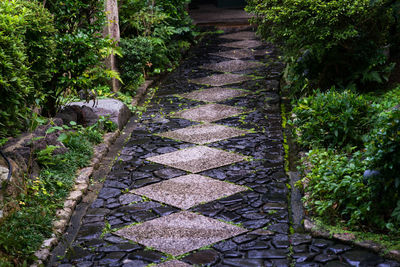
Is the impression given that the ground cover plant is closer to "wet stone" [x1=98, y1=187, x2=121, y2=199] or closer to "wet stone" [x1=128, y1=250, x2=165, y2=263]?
"wet stone" [x1=128, y1=250, x2=165, y2=263]

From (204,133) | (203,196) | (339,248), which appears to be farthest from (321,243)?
(204,133)

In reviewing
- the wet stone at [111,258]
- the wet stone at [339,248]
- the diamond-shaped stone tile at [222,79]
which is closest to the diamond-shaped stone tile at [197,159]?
the wet stone at [111,258]

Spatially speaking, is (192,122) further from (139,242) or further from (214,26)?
(214,26)

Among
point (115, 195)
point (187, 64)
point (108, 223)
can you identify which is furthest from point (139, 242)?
point (187, 64)

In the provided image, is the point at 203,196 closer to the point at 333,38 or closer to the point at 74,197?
the point at 74,197

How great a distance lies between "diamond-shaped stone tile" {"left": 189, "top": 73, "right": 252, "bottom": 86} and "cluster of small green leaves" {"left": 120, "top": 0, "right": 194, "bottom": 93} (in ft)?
2.72

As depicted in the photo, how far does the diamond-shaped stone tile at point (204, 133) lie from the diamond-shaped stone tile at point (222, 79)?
77.6 inches

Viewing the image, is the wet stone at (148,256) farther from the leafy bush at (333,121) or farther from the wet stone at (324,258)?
the leafy bush at (333,121)

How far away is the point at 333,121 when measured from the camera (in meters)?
5.14

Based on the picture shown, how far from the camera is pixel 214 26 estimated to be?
12.8 metres

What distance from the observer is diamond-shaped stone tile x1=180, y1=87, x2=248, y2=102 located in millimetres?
7527

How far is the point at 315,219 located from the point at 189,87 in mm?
4444

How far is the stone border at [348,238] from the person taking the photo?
3537mm

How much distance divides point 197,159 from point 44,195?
5.82 ft
